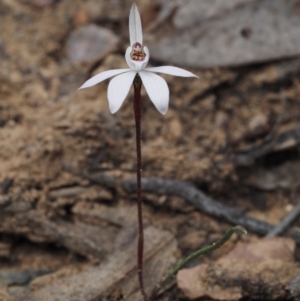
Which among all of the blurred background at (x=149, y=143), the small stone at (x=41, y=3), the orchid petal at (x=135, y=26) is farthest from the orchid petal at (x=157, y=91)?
the small stone at (x=41, y=3)

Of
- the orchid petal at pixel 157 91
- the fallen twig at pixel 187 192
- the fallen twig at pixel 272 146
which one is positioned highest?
the fallen twig at pixel 272 146

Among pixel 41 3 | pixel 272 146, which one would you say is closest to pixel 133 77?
pixel 272 146

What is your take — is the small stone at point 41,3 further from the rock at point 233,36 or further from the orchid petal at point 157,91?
the orchid petal at point 157,91

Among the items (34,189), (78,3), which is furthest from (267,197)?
(78,3)

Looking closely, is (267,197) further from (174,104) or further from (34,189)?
(34,189)

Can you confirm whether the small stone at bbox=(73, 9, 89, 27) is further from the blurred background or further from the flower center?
the flower center

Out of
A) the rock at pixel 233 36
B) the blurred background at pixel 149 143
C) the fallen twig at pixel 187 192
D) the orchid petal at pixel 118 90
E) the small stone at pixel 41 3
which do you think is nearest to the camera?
the orchid petal at pixel 118 90
